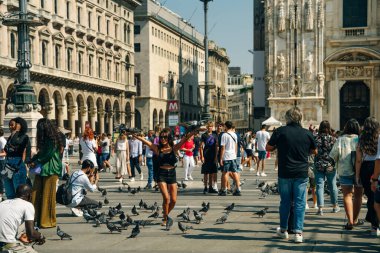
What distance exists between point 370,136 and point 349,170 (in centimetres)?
122

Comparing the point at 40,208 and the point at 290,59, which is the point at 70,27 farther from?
the point at 40,208

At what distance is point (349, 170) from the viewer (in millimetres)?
10992

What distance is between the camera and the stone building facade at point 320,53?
144 ft

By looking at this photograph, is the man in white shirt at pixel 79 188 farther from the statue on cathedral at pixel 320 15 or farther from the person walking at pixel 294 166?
the statue on cathedral at pixel 320 15

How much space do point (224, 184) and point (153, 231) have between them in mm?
6008

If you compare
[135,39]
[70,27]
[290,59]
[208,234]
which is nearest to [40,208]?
[208,234]

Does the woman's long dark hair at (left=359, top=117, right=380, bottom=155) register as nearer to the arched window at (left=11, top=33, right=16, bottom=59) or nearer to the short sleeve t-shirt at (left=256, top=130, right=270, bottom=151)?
the short sleeve t-shirt at (left=256, top=130, right=270, bottom=151)

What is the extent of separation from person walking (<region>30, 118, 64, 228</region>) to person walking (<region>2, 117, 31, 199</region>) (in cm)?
74

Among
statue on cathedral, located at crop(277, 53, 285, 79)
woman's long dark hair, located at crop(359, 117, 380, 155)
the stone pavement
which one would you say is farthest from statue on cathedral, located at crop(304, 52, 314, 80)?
woman's long dark hair, located at crop(359, 117, 380, 155)

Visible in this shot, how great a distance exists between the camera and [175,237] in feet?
34.0

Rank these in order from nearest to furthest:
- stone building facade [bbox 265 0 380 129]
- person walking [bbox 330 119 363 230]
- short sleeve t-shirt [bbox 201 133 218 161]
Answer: person walking [bbox 330 119 363 230], short sleeve t-shirt [bbox 201 133 218 161], stone building facade [bbox 265 0 380 129]

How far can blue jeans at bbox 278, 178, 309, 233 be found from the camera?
9.62 meters

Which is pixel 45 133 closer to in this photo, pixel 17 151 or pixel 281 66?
pixel 17 151

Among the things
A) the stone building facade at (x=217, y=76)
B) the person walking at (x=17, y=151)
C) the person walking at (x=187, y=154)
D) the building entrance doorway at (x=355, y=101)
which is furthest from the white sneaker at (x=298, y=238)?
the stone building facade at (x=217, y=76)
